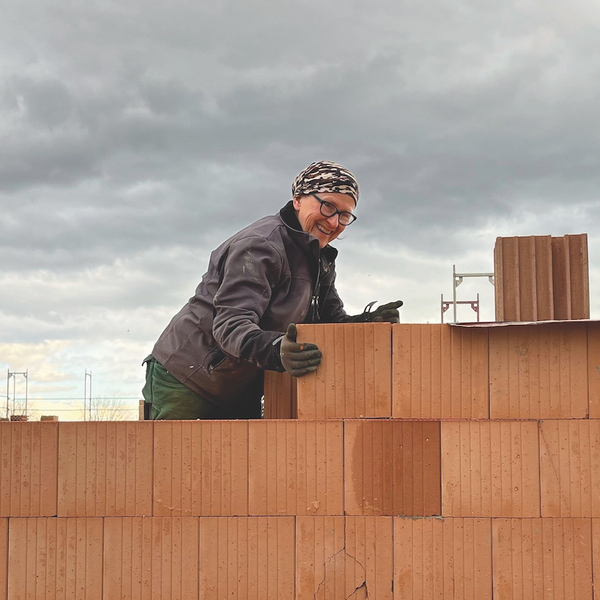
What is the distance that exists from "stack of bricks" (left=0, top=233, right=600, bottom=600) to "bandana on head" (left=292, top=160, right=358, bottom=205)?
3.14 ft

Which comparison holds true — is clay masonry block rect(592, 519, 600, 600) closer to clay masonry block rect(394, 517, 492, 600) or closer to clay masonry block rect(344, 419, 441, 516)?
clay masonry block rect(394, 517, 492, 600)

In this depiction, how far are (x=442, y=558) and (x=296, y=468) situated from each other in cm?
79

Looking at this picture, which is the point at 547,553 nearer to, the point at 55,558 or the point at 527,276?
the point at 527,276

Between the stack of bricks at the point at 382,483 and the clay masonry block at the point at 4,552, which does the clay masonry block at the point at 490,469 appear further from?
the clay masonry block at the point at 4,552

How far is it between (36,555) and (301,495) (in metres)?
1.34

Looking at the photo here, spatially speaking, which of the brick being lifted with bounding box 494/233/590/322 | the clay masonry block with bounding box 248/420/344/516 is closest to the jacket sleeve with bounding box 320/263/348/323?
the brick being lifted with bounding box 494/233/590/322

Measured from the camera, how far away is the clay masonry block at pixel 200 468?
375 centimetres

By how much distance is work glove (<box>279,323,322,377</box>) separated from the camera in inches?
143

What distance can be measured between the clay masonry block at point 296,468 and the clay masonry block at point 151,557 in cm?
36

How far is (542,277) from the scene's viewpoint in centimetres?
436

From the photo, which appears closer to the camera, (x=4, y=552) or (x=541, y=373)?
(x=541, y=373)

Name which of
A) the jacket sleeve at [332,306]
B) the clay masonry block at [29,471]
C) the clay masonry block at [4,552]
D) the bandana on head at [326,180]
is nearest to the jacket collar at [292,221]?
the bandana on head at [326,180]

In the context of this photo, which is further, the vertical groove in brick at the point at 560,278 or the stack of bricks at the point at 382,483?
the vertical groove in brick at the point at 560,278

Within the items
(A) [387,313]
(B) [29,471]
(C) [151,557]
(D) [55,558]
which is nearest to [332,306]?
(A) [387,313]
